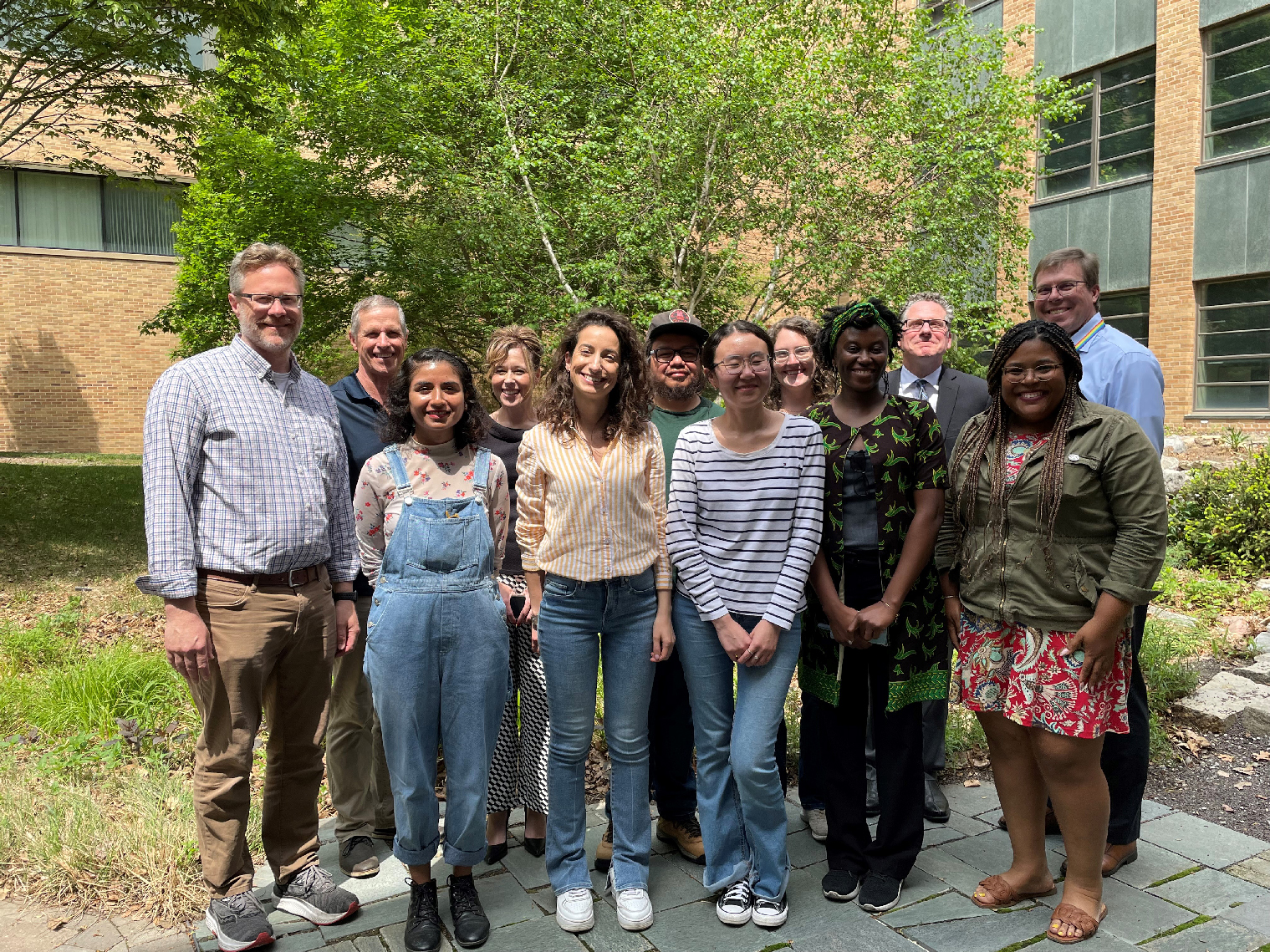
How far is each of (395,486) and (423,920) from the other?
1526 mm

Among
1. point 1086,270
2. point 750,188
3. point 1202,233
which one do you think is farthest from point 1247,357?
point 1086,270

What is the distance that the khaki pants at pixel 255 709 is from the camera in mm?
3162

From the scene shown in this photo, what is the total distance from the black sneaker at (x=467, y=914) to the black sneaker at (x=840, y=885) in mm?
1273

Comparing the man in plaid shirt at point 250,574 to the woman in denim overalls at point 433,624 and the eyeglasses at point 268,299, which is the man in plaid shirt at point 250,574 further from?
the woman in denim overalls at point 433,624

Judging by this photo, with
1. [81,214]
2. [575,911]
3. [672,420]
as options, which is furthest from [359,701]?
[81,214]

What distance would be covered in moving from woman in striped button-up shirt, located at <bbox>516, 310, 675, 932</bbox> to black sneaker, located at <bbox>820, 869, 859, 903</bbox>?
0.68 metres

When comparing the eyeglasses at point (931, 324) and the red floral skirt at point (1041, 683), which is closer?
the red floral skirt at point (1041, 683)

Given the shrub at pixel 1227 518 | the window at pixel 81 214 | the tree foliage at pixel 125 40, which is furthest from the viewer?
the window at pixel 81 214

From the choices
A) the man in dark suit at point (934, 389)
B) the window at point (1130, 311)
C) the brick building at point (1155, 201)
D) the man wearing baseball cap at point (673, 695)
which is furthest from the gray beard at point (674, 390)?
the window at point (1130, 311)

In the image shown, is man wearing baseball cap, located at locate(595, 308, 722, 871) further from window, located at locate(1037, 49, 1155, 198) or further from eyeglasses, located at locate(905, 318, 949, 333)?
window, located at locate(1037, 49, 1155, 198)

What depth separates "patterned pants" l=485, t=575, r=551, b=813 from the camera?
3867 mm

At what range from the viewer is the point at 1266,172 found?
1396 cm

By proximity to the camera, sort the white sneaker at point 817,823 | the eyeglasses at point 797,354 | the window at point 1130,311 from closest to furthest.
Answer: the white sneaker at point 817,823, the eyeglasses at point 797,354, the window at point 1130,311

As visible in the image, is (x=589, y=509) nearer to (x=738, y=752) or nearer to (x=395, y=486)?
(x=395, y=486)
